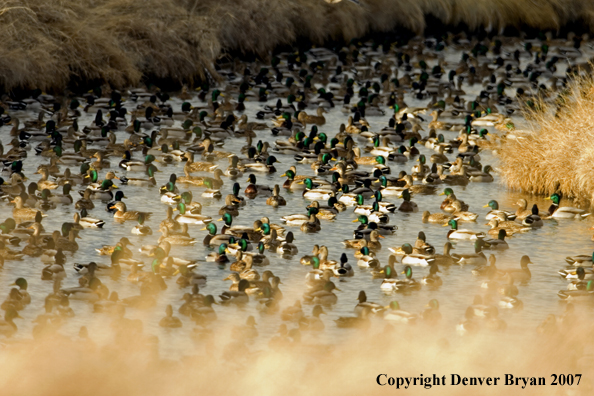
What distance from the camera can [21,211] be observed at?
69.4 ft

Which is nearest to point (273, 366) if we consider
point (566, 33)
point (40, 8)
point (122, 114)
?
point (122, 114)

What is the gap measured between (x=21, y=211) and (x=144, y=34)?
1425cm

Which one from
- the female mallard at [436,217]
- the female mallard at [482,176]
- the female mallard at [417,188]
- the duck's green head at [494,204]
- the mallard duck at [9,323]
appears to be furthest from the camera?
the female mallard at [482,176]

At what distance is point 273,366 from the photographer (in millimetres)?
14148

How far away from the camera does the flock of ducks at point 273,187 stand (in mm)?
16594

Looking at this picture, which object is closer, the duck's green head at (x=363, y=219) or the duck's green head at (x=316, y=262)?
the duck's green head at (x=316, y=262)

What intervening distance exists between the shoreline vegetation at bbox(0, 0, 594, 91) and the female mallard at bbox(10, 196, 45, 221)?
991 centimetres

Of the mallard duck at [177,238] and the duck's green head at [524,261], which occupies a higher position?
the duck's green head at [524,261]

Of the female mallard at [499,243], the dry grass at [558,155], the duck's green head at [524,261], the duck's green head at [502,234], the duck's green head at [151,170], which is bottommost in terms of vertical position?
the duck's green head at [151,170]

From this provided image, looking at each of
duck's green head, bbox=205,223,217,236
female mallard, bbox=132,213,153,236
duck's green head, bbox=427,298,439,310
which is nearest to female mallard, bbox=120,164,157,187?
female mallard, bbox=132,213,153,236

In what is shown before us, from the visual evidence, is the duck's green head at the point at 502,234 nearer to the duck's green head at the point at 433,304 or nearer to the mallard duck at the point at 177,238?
the duck's green head at the point at 433,304

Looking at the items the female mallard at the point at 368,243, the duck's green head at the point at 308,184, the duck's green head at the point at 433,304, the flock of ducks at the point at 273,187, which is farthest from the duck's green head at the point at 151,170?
the duck's green head at the point at 433,304

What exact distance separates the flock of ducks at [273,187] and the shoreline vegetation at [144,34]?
0.79m

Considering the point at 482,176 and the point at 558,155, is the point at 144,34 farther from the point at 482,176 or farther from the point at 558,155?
the point at 558,155
